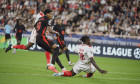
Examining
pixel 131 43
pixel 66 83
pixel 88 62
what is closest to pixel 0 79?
pixel 66 83

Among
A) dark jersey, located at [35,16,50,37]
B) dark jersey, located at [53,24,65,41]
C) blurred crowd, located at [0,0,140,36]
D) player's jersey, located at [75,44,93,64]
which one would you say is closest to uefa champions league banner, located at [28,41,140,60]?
blurred crowd, located at [0,0,140,36]

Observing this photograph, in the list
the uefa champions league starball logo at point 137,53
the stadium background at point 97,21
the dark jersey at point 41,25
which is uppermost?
the dark jersey at point 41,25

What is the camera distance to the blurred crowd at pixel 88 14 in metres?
25.3

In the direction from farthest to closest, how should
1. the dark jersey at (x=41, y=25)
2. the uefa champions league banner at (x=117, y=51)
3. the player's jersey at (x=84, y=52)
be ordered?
1. the uefa champions league banner at (x=117, y=51)
2. the dark jersey at (x=41, y=25)
3. the player's jersey at (x=84, y=52)

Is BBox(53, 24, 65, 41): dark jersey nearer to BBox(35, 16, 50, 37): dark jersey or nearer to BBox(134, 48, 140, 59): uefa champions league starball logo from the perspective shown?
BBox(35, 16, 50, 37): dark jersey

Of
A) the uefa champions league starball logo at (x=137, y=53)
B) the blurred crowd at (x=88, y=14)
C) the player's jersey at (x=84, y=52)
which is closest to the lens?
the player's jersey at (x=84, y=52)

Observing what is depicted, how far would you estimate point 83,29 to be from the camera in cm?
2622

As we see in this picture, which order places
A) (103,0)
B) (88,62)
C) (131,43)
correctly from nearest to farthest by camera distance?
1. (88,62)
2. (131,43)
3. (103,0)

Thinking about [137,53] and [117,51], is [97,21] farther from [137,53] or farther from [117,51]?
[137,53]

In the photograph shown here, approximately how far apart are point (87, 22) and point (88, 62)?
17.1 m

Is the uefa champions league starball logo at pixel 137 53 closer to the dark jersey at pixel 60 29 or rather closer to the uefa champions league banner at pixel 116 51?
the uefa champions league banner at pixel 116 51

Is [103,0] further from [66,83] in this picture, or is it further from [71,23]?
[66,83]

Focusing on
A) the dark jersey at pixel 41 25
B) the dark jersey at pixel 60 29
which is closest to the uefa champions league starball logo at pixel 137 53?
the dark jersey at pixel 60 29

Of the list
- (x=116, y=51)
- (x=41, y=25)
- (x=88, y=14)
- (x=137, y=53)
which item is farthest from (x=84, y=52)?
(x=88, y=14)
